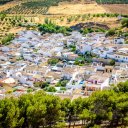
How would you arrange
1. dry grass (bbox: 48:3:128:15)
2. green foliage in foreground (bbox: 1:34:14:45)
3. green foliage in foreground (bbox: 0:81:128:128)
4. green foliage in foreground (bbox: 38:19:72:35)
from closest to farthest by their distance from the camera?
green foliage in foreground (bbox: 0:81:128:128) < green foliage in foreground (bbox: 1:34:14:45) < green foliage in foreground (bbox: 38:19:72:35) < dry grass (bbox: 48:3:128:15)

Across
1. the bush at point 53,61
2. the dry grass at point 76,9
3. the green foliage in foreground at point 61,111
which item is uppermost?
the green foliage in foreground at point 61,111

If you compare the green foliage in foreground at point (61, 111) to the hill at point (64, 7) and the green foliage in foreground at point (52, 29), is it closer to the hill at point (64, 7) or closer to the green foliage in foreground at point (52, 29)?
the green foliage in foreground at point (52, 29)

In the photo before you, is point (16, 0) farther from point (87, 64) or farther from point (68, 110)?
point (68, 110)

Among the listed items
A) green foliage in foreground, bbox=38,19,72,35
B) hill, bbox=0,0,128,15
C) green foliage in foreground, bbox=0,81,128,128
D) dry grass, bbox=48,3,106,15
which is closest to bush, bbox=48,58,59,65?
green foliage in foreground, bbox=38,19,72,35

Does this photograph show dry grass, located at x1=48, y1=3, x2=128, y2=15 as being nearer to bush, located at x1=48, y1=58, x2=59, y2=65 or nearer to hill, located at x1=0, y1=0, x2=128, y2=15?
hill, located at x1=0, y1=0, x2=128, y2=15

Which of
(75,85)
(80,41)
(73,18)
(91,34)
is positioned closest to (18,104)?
(75,85)

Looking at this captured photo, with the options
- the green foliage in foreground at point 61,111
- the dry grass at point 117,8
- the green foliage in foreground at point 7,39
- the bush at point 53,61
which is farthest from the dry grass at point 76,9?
the green foliage in foreground at point 61,111
